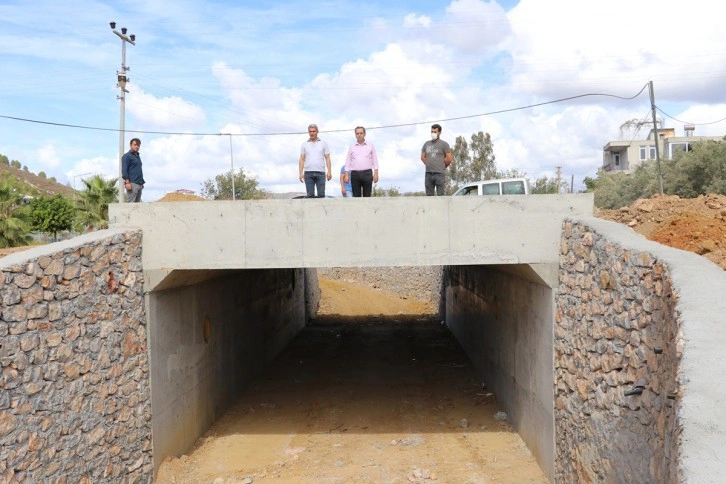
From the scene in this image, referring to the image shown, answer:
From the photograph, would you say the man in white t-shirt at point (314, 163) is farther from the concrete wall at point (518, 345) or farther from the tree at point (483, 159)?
the tree at point (483, 159)

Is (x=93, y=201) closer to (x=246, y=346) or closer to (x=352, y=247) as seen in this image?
(x=246, y=346)

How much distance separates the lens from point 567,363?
834 cm

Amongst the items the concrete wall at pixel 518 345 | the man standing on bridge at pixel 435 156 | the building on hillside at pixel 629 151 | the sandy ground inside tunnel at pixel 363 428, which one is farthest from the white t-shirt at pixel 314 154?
the building on hillside at pixel 629 151

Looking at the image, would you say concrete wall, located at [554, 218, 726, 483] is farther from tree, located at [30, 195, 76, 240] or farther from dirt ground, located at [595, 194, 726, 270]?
tree, located at [30, 195, 76, 240]

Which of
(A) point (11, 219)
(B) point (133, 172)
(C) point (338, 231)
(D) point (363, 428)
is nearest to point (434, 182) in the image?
(C) point (338, 231)

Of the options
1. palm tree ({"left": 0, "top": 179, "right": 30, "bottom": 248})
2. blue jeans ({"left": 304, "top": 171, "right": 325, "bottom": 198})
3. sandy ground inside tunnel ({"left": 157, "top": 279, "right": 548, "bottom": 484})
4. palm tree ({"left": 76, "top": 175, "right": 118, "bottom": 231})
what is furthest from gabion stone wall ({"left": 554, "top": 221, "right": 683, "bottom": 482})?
palm tree ({"left": 76, "top": 175, "right": 118, "bottom": 231})

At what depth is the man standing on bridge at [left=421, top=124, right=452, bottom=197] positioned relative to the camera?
12195mm

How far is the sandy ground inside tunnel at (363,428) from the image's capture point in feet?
32.6

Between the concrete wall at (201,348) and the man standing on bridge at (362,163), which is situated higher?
the man standing on bridge at (362,163)

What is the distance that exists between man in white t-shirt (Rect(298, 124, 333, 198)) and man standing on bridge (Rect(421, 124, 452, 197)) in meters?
1.98

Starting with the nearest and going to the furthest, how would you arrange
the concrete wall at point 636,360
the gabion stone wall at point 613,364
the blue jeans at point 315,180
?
the concrete wall at point 636,360
the gabion stone wall at point 613,364
the blue jeans at point 315,180

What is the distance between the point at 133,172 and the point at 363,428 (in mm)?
6507

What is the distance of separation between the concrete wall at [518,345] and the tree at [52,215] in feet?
93.3

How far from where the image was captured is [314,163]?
11.7 m
